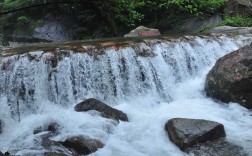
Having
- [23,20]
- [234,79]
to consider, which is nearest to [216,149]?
[234,79]

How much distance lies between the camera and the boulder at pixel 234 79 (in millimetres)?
6820

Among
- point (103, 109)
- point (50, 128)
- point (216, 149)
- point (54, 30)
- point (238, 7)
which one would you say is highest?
point (238, 7)

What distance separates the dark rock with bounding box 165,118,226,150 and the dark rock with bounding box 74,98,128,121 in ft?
3.88

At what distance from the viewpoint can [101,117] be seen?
6.31 meters

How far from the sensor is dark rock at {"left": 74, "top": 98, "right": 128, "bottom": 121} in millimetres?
6426

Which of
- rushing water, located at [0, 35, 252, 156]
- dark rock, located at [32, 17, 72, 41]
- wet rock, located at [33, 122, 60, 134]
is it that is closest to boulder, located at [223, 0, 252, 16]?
rushing water, located at [0, 35, 252, 156]

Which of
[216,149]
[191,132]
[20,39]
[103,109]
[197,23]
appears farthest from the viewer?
[20,39]

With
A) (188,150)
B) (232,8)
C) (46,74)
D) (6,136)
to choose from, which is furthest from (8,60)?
(232,8)

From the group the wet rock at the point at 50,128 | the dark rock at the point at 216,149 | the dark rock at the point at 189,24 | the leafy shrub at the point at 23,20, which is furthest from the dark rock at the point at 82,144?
the leafy shrub at the point at 23,20

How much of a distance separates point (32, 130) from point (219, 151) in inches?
134

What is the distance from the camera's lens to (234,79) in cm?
692

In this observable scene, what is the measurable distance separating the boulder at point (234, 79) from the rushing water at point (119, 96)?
0.72ft

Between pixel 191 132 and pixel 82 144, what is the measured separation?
174 cm

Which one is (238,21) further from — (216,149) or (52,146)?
(52,146)
